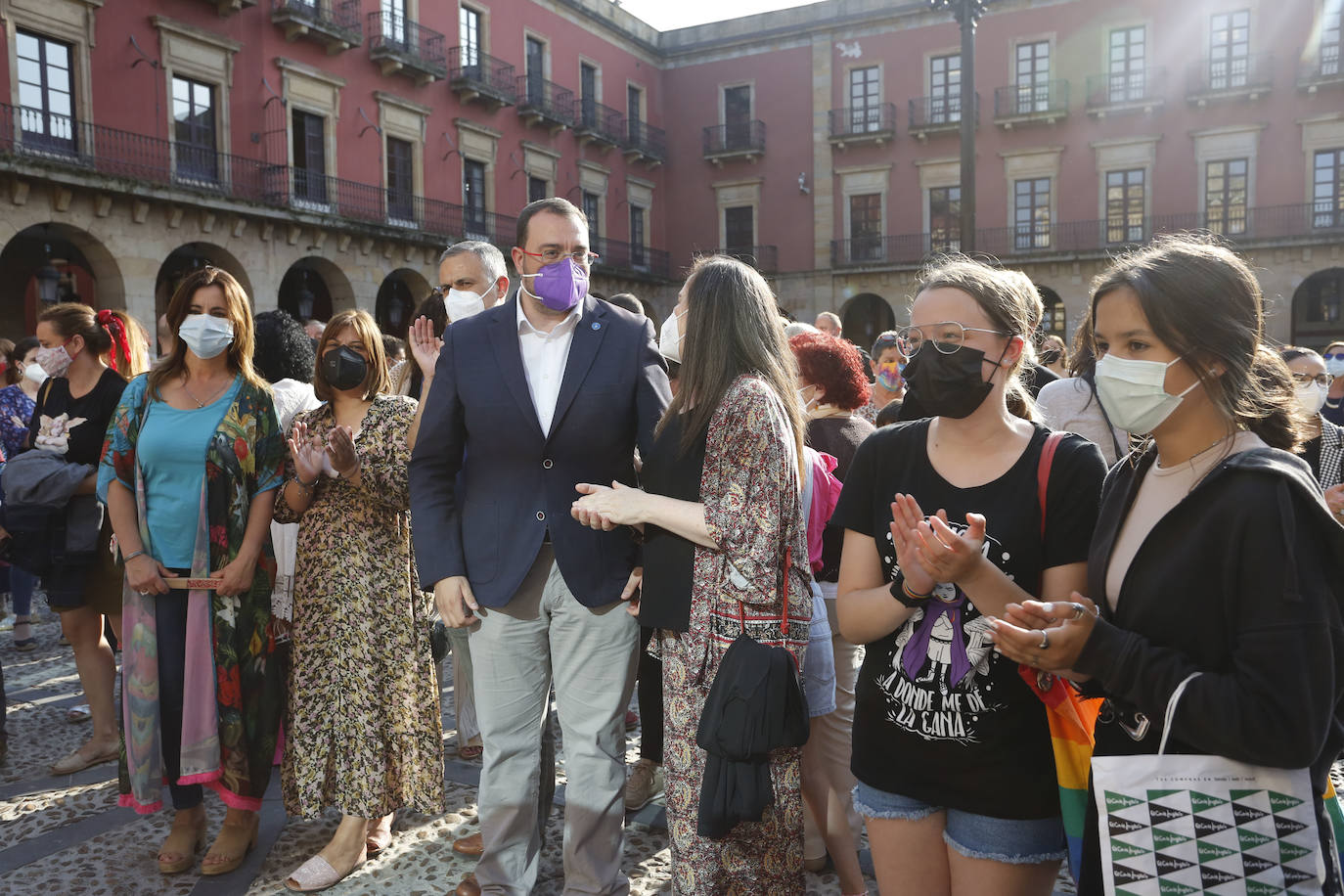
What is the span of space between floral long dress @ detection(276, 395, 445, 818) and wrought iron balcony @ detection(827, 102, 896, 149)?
80.3ft

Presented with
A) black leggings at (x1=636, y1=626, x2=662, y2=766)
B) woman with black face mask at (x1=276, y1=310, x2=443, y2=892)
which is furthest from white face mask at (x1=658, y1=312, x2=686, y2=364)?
black leggings at (x1=636, y1=626, x2=662, y2=766)

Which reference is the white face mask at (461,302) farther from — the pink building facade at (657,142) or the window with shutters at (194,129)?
the window with shutters at (194,129)

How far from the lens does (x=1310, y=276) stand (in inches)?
923

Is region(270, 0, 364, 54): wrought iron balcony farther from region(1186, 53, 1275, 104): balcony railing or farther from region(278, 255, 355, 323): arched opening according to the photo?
region(1186, 53, 1275, 104): balcony railing

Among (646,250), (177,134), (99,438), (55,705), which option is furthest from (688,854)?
(646,250)

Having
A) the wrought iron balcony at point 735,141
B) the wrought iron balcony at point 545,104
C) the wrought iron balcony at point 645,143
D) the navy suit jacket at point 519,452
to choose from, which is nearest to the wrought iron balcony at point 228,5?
the wrought iron balcony at point 545,104

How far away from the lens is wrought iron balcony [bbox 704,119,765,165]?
2681cm

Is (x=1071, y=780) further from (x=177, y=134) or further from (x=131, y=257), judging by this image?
(x=177, y=134)

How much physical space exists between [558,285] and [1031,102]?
24.8 m

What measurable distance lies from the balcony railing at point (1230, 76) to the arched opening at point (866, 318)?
346 inches

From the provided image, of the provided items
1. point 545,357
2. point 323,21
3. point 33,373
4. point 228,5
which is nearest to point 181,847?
point 545,357

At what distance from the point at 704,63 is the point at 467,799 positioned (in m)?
27.2

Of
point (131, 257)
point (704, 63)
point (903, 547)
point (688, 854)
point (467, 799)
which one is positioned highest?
point (704, 63)

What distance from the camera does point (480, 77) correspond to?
2145cm
